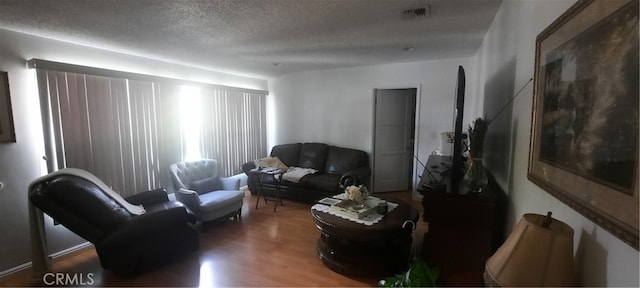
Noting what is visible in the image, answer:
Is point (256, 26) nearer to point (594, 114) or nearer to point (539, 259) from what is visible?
point (594, 114)

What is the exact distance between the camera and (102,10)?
202cm

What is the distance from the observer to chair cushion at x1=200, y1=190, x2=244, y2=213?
10.5 ft

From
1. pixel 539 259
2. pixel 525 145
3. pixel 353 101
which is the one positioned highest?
pixel 353 101

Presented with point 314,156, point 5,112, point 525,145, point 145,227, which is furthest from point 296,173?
point 525,145

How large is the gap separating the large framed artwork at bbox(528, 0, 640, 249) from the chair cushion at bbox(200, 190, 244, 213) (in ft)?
10.4

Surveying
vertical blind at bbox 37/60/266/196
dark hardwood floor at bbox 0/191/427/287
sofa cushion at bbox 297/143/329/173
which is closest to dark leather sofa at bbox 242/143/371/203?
sofa cushion at bbox 297/143/329/173

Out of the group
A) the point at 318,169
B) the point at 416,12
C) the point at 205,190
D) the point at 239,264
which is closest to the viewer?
the point at 416,12

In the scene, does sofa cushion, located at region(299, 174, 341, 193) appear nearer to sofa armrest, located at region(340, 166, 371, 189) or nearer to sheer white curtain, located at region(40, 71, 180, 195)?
sofa armrest, located at region(340, 166, 371, 189)

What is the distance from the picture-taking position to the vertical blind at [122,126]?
271 centimetres

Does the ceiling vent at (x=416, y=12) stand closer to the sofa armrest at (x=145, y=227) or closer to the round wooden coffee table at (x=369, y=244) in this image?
the round wooden coffee table at (x=369, y=244)

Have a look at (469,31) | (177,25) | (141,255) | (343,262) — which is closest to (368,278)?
(343,262)

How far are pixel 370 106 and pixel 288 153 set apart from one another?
1.84 m

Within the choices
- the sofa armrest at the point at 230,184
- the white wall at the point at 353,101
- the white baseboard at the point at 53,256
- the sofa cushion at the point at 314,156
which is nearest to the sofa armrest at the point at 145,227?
the white baseboard at the point at 53,256

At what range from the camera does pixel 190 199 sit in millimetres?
3230
